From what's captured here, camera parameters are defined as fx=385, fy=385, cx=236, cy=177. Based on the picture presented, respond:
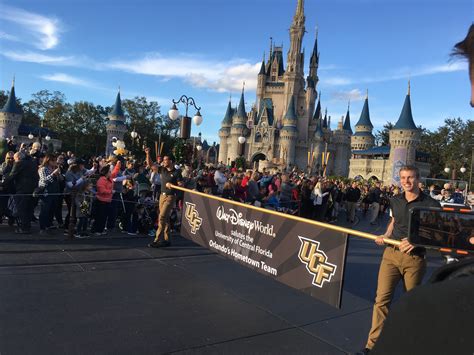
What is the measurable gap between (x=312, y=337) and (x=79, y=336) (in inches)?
93.4

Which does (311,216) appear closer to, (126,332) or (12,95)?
(126,332)

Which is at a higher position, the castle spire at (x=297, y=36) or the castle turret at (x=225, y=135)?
the castle spire at (x=297, y=36)

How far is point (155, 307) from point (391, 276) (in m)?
2.70

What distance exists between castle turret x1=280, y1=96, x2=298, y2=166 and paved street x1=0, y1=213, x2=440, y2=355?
80.1 metres

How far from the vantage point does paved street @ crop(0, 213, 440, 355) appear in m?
3.69

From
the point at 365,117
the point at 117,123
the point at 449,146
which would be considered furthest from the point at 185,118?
the point at 365,117

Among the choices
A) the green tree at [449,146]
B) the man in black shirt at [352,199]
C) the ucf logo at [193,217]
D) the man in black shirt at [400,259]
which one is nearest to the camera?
the man in black shirt at [400,259]

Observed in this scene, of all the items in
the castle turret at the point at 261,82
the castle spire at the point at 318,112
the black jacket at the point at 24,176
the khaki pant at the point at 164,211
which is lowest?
the khaki pant at the point at 164,211

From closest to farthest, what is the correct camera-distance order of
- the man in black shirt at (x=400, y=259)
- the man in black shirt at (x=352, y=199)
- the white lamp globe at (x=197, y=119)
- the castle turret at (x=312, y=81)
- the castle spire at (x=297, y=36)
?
the man in black shirt at (x=400, y=259) → the white lamp globe at (x=197, y=119) → the man in black shirt at (x=352, y=199) → the castle turret at (x=312, y=81) → the castle spire at (x=297, y=36)

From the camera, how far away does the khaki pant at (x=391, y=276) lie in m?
3.58

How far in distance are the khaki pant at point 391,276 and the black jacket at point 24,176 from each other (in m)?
7.28

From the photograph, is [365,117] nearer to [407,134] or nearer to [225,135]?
[407,134]

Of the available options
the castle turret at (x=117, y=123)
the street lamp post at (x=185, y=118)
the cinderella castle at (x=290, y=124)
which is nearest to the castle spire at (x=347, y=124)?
the cinderella castle at (x=290, y=124)

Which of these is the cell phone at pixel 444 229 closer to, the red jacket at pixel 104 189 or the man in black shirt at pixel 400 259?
the man in black shirt at pixel 400 259
